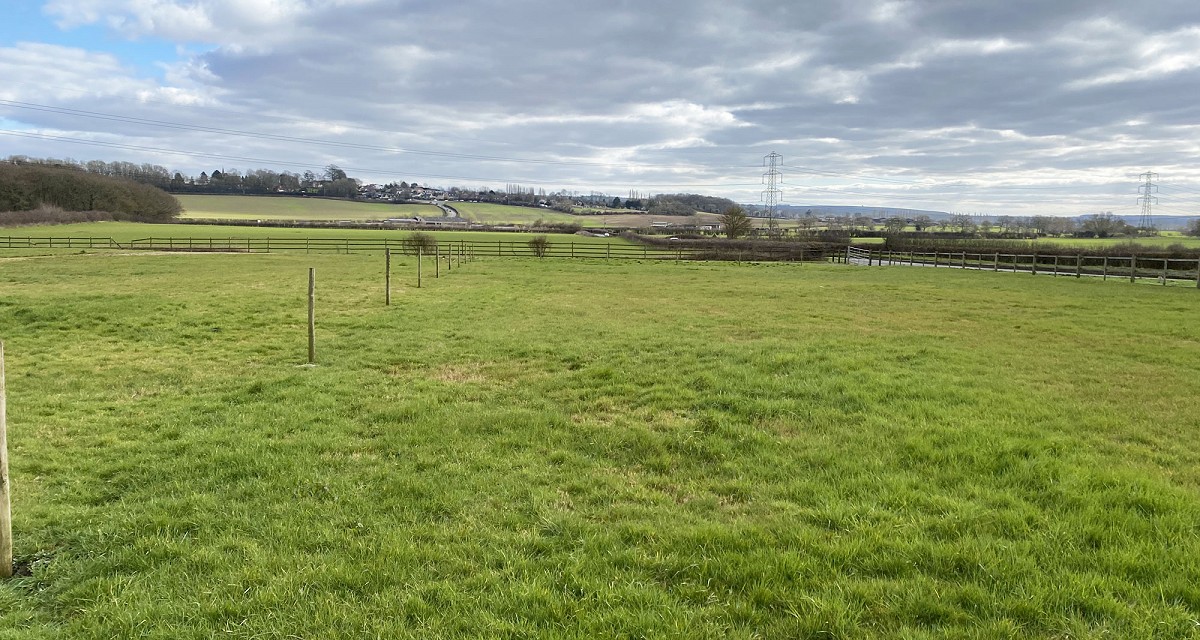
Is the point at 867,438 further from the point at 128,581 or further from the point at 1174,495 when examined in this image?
the point at 128,581

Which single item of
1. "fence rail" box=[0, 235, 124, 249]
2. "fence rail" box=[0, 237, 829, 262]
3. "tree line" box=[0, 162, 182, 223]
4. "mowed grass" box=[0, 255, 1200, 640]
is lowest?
"mowed grass" box=[0, 255, 1200, 640]

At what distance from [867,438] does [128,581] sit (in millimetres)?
5858

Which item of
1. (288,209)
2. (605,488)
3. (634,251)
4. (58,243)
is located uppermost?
(288,209)

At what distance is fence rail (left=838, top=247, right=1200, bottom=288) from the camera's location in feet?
96.3

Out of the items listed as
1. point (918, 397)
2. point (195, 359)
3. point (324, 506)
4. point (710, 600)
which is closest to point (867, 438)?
point (918, 397)

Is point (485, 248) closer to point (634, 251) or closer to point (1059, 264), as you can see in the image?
point (634, 251)

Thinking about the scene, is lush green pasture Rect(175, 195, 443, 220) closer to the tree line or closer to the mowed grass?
the tree line

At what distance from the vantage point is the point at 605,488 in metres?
5.16

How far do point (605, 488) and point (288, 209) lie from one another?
5467 inches

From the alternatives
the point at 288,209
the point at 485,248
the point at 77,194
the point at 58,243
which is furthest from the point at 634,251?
the point at 288,209

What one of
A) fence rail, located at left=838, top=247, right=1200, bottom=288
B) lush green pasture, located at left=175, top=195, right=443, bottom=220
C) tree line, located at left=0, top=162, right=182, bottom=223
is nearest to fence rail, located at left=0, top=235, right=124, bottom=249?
tree line, located at left=0, top=162, right=182, bottom=223

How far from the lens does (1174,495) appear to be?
4.69 metres

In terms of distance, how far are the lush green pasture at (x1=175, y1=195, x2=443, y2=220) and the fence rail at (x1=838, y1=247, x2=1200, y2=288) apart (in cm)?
9620

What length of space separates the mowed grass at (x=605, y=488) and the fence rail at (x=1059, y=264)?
2177cm
